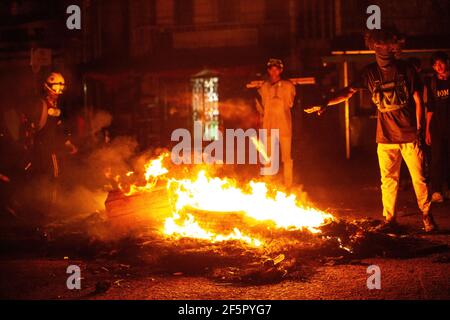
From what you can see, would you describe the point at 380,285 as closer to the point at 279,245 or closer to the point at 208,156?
the point at 279,245

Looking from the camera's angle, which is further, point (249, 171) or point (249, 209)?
point (249, 171)

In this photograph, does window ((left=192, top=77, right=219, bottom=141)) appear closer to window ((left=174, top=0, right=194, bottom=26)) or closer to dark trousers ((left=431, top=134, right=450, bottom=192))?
window ((left=174, top=0, right=194, bottom=26))

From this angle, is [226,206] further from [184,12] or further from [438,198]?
[184,12]

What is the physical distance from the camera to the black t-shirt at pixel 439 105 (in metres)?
8.41

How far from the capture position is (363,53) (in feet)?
49.9

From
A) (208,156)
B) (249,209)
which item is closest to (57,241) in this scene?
(249,209)

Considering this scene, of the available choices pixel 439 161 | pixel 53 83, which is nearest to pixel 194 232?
pixel 53 83

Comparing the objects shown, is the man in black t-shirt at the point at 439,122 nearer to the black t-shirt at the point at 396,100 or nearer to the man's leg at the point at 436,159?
the man's leg at the point at 436,159

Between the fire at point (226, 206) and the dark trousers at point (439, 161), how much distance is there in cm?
262

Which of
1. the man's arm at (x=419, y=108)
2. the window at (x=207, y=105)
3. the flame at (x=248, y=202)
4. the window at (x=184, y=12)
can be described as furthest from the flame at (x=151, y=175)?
the window at (x=184, y=12)

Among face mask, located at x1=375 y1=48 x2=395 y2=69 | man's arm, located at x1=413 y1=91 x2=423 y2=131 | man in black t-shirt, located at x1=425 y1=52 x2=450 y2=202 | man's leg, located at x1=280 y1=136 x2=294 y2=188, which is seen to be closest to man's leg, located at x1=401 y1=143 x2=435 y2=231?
man's arm, located at x1=413 y1=91 x2=423 y2=131

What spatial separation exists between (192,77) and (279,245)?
1196 cm

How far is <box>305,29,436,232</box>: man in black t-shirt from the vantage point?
667 cm
